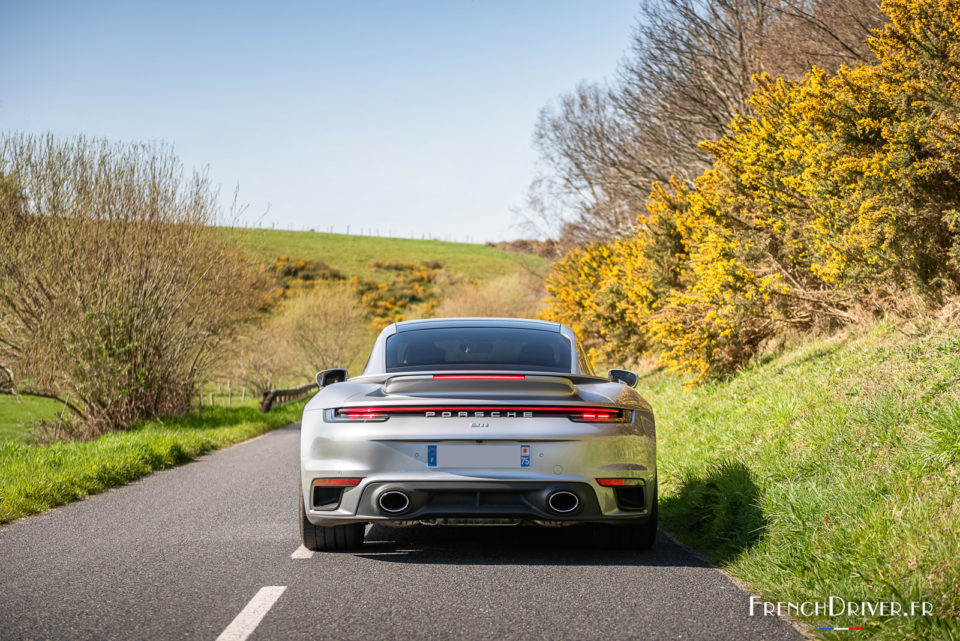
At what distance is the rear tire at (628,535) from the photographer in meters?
5.70

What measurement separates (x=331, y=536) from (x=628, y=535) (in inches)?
77.3

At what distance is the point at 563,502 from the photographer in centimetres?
525

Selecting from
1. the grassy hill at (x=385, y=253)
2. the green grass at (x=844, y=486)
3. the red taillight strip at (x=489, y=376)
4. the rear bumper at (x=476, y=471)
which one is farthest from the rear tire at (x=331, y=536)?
the grassy hill at (x=385, y=253)

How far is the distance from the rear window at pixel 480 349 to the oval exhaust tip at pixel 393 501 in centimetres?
125

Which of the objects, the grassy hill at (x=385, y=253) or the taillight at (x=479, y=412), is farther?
the grassy hill at (x=385, y=253)

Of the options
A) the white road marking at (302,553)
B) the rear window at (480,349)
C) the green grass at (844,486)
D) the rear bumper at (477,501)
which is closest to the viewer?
the green grass at (844,486)

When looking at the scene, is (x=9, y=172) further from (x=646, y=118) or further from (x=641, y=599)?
(x=646, y=118)

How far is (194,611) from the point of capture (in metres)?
4.36

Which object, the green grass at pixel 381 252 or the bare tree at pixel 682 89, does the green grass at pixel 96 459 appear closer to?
the bare tree at pixel 682 89

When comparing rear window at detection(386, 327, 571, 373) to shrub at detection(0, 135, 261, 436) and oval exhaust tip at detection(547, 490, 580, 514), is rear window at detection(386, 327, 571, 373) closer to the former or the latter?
oval exhaust tip at detection(547, 490, 580, 514)

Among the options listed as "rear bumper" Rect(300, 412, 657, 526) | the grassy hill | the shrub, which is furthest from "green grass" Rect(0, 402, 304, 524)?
the grassy hill

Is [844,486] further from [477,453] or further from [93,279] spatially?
[93,279]

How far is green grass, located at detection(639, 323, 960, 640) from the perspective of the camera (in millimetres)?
4191

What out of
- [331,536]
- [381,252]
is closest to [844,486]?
[331,536]
